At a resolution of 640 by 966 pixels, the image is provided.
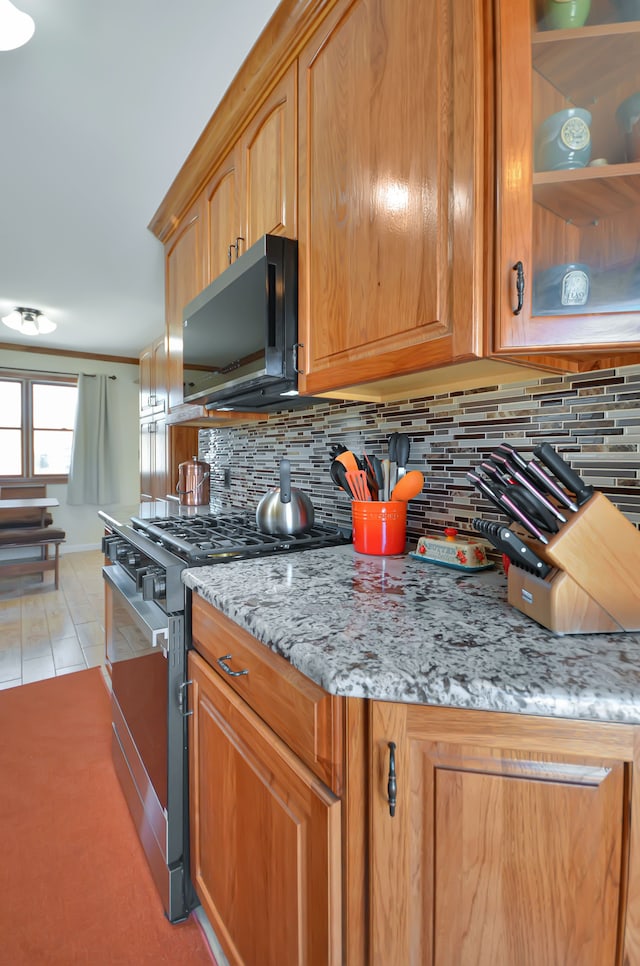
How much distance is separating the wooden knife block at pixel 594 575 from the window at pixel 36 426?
606cm

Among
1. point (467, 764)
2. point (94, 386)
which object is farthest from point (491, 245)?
point (94, 386)

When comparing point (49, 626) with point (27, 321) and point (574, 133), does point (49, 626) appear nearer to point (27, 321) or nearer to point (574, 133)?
point (27, 321)

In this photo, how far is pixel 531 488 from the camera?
2.52 ft

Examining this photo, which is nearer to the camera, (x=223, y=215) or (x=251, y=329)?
(x=251, y=329)

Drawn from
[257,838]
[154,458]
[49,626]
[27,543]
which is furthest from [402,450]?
[27,543]

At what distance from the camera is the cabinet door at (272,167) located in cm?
134

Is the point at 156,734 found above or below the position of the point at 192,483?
below

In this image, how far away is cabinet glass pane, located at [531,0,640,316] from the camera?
2.58ft

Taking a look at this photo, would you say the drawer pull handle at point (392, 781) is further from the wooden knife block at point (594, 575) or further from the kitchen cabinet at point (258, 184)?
the kitchen cabinet at point (258, 184)

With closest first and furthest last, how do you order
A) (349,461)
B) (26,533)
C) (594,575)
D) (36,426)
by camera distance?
(594,575), (349,461), (26,533), (36,426)

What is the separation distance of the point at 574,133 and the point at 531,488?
648 millimetres

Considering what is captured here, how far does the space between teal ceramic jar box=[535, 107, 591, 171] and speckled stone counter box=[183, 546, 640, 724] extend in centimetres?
80

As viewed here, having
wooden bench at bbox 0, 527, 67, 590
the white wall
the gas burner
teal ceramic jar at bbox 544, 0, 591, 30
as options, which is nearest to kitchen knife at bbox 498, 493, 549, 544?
the gas burner

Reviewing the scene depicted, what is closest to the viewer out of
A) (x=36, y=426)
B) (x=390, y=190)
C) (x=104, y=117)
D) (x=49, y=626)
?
(x=390, y=190)
